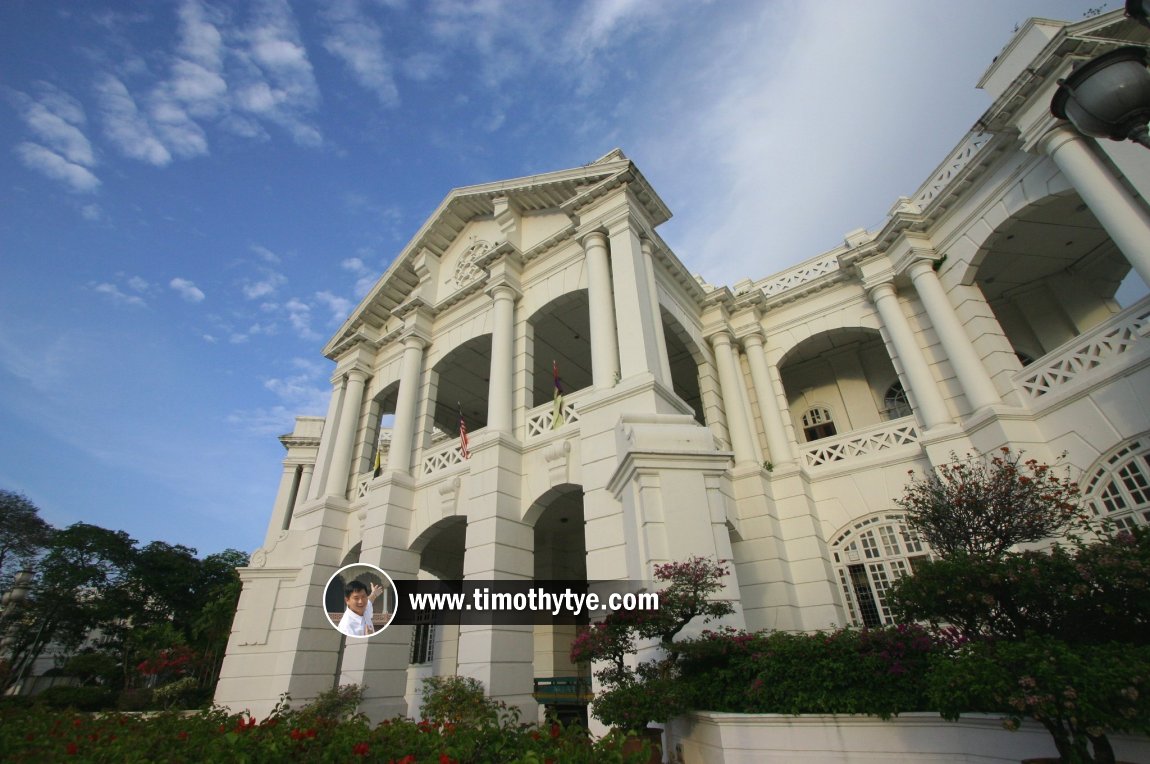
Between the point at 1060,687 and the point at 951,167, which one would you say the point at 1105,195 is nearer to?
the point at 951,167

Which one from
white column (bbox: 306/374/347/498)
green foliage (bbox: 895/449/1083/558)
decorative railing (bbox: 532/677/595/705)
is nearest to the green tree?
white column (bbox: 306/374/347/498)

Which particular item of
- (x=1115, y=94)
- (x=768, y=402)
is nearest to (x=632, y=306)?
(x=768, y=402)

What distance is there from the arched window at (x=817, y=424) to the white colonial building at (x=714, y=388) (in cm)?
7

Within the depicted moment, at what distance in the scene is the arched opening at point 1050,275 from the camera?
524 inches

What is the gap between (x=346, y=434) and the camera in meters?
18.3

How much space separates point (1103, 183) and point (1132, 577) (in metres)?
9.37

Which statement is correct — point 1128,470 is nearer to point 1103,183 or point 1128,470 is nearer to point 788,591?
point 1103,183

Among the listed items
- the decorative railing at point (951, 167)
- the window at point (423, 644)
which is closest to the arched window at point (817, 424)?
the decorative railing at point (951, 167)

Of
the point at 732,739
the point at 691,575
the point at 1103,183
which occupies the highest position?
the point at 1103,183

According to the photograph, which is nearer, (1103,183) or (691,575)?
(691,575)

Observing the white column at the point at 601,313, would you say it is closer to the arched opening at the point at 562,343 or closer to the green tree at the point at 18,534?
the arched opening at the point at 562,343

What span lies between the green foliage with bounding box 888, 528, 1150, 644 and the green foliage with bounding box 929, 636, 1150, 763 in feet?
1.93

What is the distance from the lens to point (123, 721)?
6.47 m

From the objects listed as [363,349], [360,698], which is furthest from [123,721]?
[363,349]
